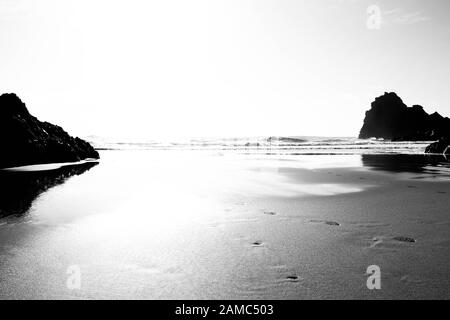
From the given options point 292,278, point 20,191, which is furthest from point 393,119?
point 292,278

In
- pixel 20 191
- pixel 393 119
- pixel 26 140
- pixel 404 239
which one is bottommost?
pixel 404 239

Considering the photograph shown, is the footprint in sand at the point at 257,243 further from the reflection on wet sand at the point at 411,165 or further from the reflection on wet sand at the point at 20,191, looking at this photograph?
the reflection on wet sand at the point at 411,165

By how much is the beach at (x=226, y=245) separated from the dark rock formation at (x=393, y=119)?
451 feet

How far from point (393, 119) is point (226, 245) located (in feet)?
510

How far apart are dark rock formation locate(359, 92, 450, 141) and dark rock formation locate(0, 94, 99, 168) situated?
5178 inches

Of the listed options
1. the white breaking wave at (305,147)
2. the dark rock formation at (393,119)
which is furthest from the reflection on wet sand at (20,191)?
the dark rock formation at (393,119)

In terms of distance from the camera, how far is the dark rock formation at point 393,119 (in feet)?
436

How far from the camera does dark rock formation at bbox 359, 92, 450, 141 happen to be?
13300 centimetres

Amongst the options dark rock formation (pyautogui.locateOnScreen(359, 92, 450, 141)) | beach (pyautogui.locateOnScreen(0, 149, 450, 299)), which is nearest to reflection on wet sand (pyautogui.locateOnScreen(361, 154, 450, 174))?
beach (pyautogui.locateOnScreen(0, 149, 450, 299))

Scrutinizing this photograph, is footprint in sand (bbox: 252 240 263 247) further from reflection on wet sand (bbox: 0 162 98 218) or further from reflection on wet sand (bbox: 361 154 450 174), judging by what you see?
reflection on wet sand (bbox: 361 154 450 174)

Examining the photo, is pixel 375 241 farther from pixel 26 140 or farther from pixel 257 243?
pixel 26 140

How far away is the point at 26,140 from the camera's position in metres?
16.2

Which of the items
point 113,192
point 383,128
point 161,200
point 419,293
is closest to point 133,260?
point 419,293
